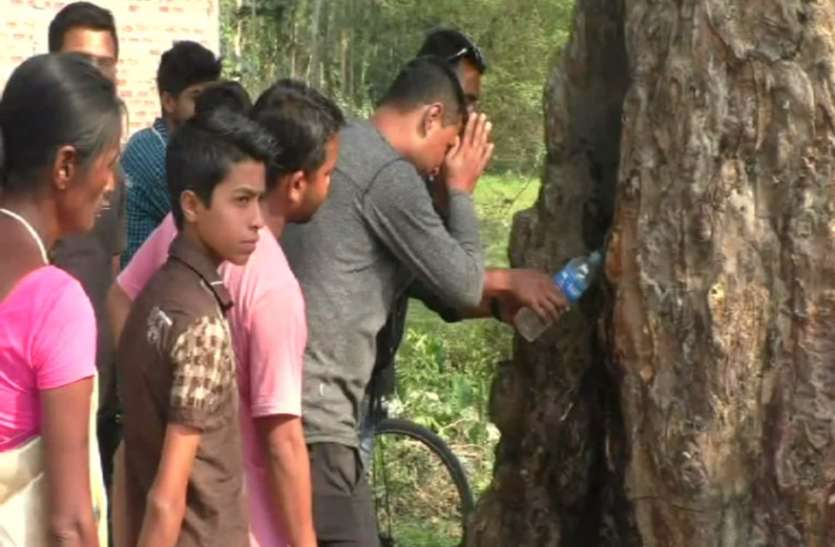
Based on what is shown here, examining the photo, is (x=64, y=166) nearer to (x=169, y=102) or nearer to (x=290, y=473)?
(x=290, y=473)

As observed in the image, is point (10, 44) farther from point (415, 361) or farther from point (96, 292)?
point (96, 292)

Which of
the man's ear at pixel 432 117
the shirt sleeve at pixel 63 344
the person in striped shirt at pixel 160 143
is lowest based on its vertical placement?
the shirt sleeve at pixel 63 344

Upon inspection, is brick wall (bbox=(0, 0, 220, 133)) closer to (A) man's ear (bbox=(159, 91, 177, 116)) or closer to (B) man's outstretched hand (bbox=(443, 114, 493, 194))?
(A) man's ear (bbox=(159, 91, 177, 116))

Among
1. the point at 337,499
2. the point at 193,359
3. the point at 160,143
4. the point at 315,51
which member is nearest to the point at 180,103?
the point at 160,143

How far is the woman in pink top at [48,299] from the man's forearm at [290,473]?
807 mm

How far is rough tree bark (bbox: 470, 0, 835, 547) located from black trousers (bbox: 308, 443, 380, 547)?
0.80 m

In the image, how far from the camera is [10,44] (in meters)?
11.7

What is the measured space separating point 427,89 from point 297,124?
0.53 metres

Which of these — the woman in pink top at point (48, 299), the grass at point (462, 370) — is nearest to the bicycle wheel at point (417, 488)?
the grass at point (462, 370)

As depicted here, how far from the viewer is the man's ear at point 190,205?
3762 mm

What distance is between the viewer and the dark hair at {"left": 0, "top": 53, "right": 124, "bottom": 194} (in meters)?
2.98

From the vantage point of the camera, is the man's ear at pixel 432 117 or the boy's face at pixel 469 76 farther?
the boy's face at pixel 469 76

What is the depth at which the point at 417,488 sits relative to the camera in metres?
7.14

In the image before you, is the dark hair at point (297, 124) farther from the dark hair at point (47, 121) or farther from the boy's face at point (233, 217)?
the dark hair at point (47, 121)
